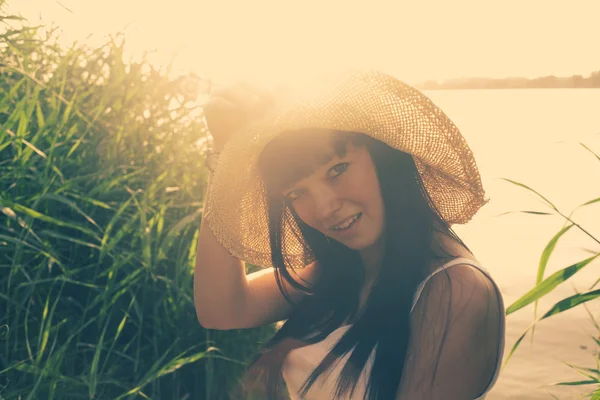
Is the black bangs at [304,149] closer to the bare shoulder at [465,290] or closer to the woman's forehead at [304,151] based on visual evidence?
the woman's forehead at [304,151]

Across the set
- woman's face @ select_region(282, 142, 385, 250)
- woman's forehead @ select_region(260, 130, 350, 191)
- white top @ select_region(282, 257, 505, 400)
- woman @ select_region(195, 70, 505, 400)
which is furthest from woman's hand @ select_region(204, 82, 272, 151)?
white top @ select_region(282, 257, 505, 400)

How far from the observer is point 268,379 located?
1.89m

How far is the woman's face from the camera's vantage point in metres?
1.50

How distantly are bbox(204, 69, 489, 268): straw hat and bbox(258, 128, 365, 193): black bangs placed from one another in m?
0.06

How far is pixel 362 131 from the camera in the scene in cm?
147

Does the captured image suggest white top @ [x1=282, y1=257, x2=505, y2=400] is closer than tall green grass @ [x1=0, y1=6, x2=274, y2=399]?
Yes

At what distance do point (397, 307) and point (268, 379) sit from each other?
591 mm

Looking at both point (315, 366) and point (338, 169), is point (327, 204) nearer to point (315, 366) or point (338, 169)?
Result: point (338, 169)

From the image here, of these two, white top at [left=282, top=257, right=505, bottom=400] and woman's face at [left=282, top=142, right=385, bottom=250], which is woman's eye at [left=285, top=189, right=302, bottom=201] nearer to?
woman's face at [left=282, top=142, right=385, bottom=250]

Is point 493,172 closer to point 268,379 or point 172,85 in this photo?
point 172,85

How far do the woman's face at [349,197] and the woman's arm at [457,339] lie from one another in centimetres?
25

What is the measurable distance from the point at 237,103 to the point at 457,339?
79 centimetres

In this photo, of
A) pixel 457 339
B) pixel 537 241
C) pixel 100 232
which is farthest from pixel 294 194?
pixel 537 241

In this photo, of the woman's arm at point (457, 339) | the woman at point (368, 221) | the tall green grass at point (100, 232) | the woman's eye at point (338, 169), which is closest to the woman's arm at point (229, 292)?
the woman at point (368, 221)
